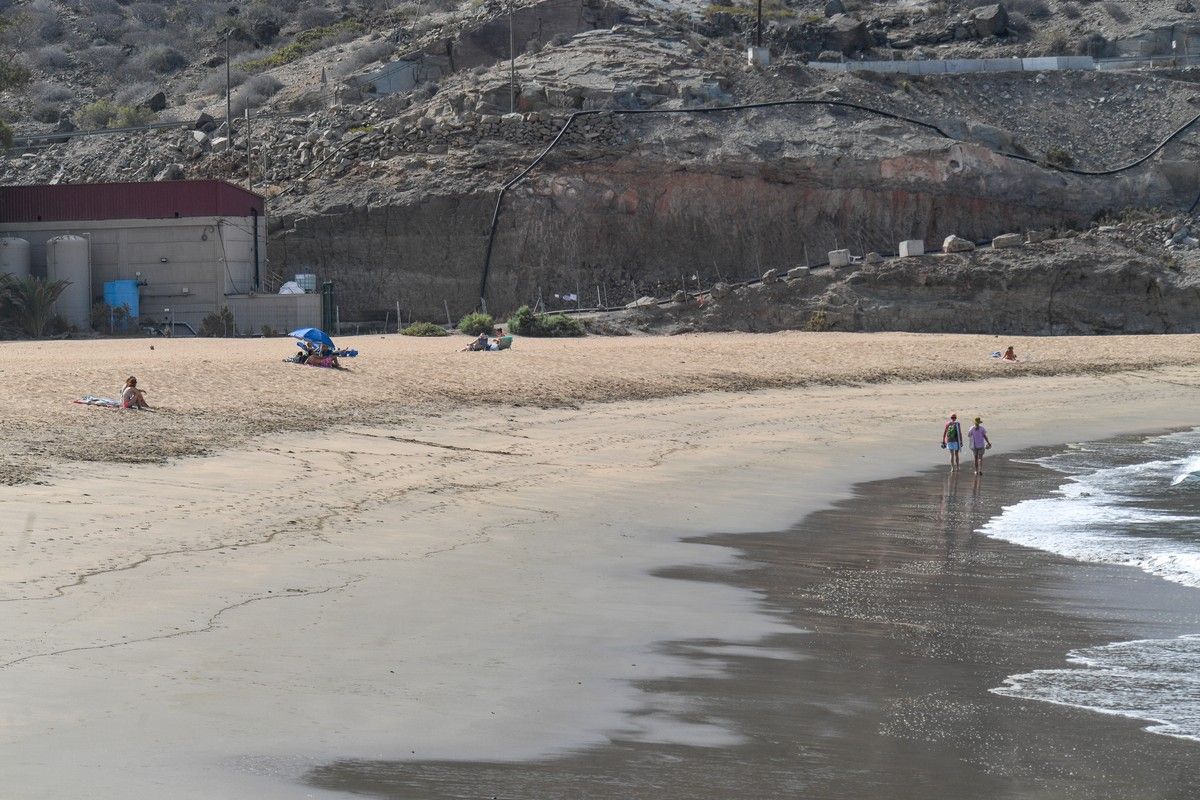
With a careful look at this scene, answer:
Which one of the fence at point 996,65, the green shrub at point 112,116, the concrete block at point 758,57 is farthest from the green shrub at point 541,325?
the green shrub at point 112,116

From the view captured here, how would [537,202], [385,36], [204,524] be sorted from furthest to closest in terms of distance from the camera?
[385,36] < [537,202] < [204,524]

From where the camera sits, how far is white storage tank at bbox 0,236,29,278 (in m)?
36.8

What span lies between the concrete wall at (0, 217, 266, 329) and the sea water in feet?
78.4

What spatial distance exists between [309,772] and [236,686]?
122cm

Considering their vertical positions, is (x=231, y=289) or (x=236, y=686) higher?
(x=231, y=289)

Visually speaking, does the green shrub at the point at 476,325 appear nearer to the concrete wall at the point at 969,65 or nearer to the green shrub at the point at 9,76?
the green shrub at the point at 9,76

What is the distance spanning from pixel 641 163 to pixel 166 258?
45.7 feet

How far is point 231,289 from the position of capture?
3741cm

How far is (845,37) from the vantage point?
60.8 metres

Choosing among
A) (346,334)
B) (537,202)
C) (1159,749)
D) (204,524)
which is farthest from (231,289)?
(1159,749)

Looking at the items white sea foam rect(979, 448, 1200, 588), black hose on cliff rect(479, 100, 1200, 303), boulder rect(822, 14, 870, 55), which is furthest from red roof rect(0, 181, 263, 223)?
boulder rect(822, 14, 870, 55)

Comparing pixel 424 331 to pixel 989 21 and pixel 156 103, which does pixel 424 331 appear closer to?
pixel 156 103

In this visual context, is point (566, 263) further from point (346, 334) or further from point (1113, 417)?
point (1113, 417)

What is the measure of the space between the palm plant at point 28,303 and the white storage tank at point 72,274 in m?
0.85
